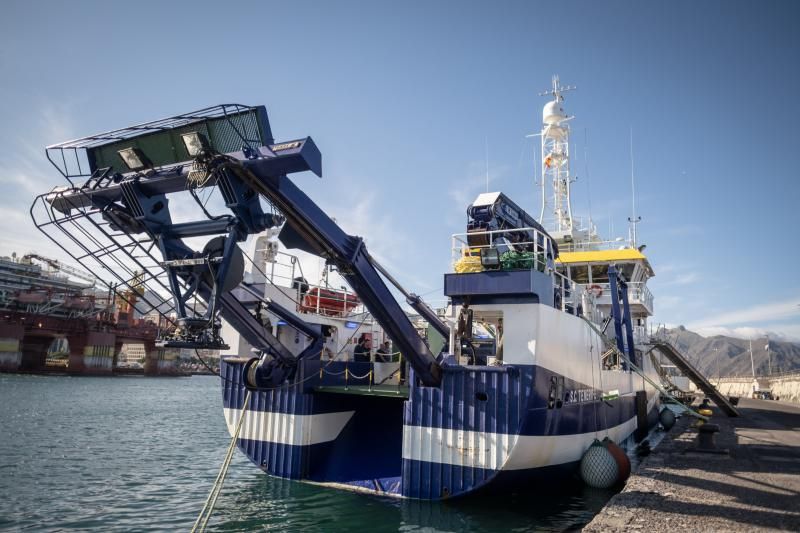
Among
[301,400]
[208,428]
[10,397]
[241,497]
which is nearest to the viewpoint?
[241,497]

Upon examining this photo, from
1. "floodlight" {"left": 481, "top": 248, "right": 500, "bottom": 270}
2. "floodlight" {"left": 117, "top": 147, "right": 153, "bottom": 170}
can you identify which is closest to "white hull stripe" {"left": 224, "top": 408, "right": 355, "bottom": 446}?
"floodlight" {"left": 481, "top": 248, "right": 500, "bottom": 270}

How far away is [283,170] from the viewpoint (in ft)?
28.9

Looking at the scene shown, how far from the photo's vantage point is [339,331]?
1641 cm

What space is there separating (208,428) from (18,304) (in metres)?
65.8

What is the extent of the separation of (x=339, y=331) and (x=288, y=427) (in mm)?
4068

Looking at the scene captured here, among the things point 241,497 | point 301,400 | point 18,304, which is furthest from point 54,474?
point 18,304

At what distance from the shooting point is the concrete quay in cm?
733

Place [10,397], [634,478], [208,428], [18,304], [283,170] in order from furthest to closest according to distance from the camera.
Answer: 1. [18,304]
2. [10,397]
3. [208,428]
4. [634,478]
5. [283,170]

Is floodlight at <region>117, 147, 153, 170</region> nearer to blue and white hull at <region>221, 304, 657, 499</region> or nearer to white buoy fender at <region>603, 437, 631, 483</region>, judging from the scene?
blue and white hull at <region>221, 304, 657, 499</region>

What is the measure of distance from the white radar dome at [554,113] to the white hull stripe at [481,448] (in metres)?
19.3

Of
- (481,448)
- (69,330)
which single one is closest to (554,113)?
(481,448)

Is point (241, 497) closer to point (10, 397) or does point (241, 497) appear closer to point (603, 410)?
point (603, 410)

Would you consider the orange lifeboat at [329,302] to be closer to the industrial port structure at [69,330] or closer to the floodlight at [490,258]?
the floodlight at [490,258]

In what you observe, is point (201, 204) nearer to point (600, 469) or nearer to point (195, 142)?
point (195, 142)
